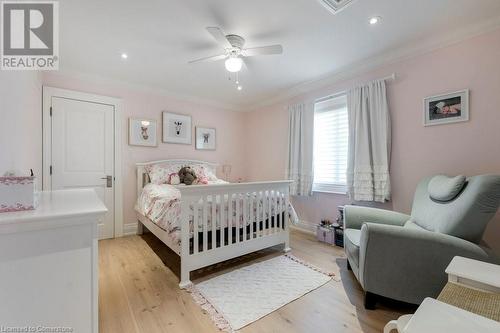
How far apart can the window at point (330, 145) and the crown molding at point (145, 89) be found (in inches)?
77.8

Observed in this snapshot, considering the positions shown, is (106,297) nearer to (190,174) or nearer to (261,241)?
(261,241)

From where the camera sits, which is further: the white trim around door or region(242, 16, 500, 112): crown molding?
the white trim around door

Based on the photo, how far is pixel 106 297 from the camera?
181cm

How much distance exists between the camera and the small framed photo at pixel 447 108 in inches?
83.9

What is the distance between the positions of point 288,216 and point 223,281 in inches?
45.0

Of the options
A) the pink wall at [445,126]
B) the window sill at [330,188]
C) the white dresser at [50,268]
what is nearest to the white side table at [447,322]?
the white dresser at [50,268]

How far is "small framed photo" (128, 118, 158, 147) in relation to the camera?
346 centimetres

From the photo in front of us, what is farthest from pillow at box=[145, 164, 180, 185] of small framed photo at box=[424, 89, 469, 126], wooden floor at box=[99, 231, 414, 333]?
small framed photo at box=[424, 89, 469, 126]

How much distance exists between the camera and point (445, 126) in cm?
226

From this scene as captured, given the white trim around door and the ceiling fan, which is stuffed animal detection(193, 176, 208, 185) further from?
the ceiling fan

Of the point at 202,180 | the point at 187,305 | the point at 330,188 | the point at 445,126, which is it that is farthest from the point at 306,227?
the point at 187,305

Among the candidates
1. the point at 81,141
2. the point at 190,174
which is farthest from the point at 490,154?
the point at 81,141

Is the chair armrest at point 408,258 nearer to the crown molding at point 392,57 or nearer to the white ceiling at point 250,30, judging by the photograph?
the white ceiling at point 250,30

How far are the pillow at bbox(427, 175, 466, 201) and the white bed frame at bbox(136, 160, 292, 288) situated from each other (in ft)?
4.73
